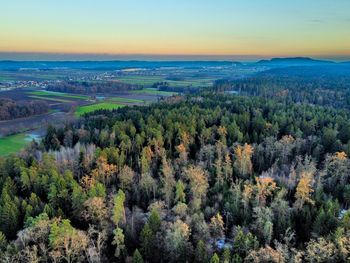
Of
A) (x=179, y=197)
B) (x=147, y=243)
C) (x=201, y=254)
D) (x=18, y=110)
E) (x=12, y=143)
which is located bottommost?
(x=12, y=143)

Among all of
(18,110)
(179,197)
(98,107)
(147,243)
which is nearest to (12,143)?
(18,110)

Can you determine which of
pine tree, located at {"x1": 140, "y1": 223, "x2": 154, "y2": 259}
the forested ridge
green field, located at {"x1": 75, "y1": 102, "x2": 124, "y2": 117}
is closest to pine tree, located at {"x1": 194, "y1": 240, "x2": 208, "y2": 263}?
the forested ridge

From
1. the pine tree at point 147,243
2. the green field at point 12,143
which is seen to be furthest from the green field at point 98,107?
the pine tree at point 147,243

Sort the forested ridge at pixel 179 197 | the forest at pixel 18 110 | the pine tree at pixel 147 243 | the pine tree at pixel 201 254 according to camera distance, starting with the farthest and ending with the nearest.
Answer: the forest at pixel 18 110, the pine tree at pixel 147 243, the forested ridge at pixel 179 197, the pine tree at pixel 201 254

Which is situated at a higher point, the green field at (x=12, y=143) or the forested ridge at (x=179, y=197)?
the forested ridge at (x=179, y=197)

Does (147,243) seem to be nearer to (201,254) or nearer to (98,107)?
(201,254)

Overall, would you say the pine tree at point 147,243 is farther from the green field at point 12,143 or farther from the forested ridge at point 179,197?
the green field at point 12,143
